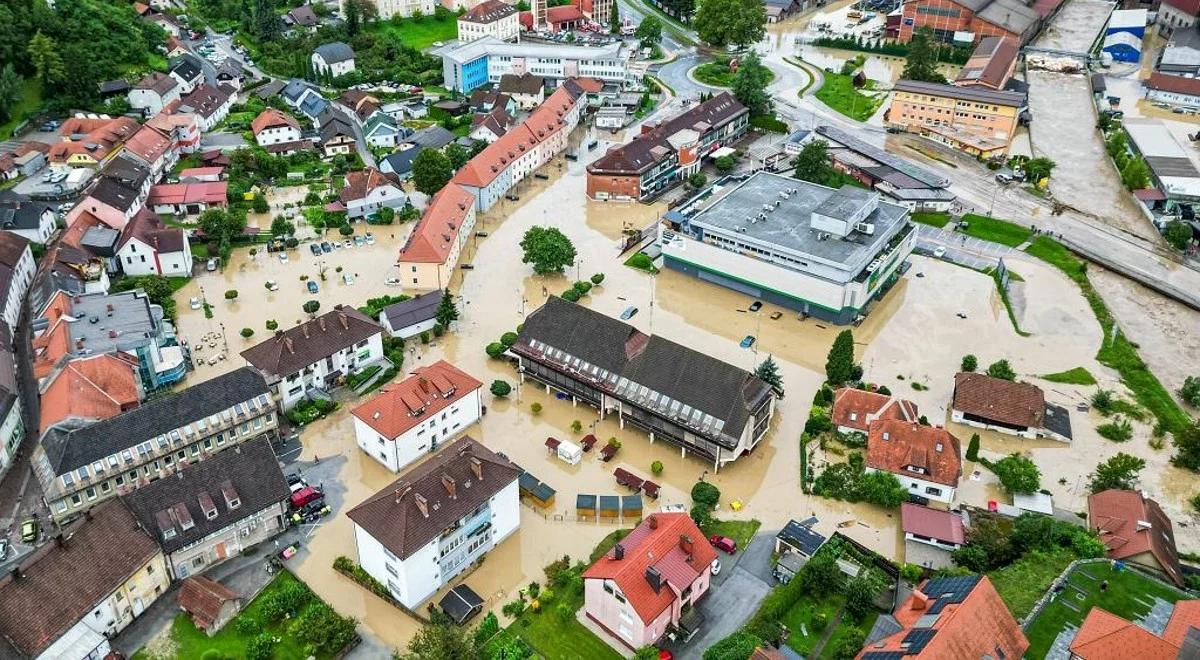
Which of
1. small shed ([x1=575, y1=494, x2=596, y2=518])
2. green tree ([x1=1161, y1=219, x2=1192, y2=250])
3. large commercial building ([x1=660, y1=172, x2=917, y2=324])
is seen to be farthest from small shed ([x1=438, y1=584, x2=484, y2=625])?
green tree ([x1=1161, y1=219, x2=1192, y2=250])

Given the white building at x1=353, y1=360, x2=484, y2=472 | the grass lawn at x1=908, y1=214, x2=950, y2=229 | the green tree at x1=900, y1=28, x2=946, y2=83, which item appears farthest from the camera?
the green tree at x1=900, y1=28, x2=946, y2=83

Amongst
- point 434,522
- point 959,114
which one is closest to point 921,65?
point 959,114

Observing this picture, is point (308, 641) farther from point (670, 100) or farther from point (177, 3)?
point (177, 3)

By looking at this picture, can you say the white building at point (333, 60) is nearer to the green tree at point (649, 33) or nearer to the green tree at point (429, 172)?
the green tree at point (429, 172)

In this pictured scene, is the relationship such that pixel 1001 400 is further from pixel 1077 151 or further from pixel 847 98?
pixel 847 98

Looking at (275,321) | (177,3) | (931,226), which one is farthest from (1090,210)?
(177,3)

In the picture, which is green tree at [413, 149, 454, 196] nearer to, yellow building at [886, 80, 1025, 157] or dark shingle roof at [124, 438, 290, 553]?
dark shingle roof at [124, 438, 290, 553]
